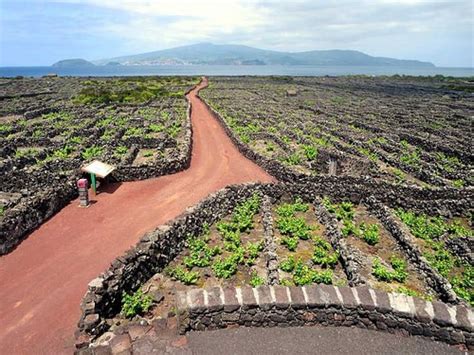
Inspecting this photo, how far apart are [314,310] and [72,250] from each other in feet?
37.4

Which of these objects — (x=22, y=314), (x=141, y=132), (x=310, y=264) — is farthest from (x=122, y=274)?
(x=141, y=132)

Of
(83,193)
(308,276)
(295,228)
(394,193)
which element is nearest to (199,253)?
(308,276)

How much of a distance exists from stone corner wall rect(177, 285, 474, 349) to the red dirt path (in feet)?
15.4

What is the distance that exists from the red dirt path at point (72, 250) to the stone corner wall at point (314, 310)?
184 inches

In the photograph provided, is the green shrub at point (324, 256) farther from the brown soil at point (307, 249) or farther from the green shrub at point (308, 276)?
the green shrub at point (308, 276)

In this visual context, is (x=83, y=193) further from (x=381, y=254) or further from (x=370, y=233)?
(x=381, y=254)

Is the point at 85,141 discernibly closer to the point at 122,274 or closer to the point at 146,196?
the point at 146,196

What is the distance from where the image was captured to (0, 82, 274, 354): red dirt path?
1121 cm

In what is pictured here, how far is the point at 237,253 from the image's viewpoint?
15039 mm

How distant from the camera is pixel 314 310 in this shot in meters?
9.36

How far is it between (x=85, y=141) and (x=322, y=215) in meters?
25.4

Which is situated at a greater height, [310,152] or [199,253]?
[310,152]

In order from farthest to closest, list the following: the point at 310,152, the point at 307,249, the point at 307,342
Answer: the point at 310,152 < the point at 307,249 < the point at 307,342

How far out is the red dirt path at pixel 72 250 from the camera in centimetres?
1121
